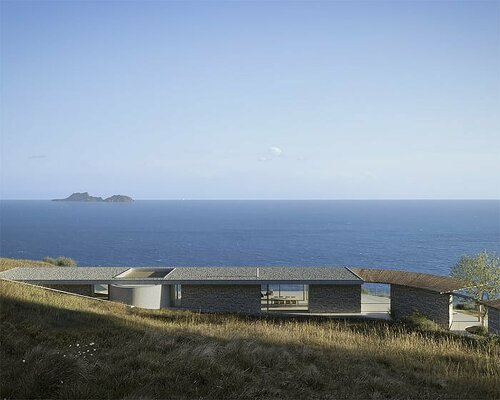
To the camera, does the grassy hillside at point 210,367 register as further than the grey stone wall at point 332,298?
No

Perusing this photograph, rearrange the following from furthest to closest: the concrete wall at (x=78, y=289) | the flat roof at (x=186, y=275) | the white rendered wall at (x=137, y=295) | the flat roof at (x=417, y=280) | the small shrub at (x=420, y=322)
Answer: the concrete wall at (x=78, y=289) < the flat roof at (x=186, y=275) < the white rendered wall at (x=137, y=295) < the flat roof at (x=417, y=280) < the small shrub at (x=420, y=322)

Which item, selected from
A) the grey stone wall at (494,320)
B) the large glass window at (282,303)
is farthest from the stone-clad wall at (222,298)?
the grey stone wall at (494,320)

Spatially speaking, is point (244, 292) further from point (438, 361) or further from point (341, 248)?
point (341, 248)

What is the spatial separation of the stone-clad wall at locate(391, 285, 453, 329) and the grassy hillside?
43.6 ft

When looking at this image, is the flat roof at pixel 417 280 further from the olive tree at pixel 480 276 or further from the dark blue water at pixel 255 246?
the dark blue water at pixel 255 246

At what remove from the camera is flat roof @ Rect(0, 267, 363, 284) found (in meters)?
24.9

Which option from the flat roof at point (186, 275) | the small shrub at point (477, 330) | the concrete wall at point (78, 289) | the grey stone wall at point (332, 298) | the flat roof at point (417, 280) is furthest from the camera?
the concrete wall at point (78, 289)

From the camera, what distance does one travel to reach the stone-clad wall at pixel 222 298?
25.1 metres

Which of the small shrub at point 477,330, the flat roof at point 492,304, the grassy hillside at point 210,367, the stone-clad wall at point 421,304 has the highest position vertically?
the grassy hillside at point 210,367

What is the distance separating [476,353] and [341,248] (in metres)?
102

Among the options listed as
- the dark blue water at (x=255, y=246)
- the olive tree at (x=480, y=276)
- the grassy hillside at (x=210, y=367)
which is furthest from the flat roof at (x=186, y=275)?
the dark blue water at (x=255, y=246)

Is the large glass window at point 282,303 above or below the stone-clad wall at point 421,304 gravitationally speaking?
below

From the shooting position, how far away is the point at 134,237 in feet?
452

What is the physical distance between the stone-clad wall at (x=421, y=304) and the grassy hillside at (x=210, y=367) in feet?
43.6
